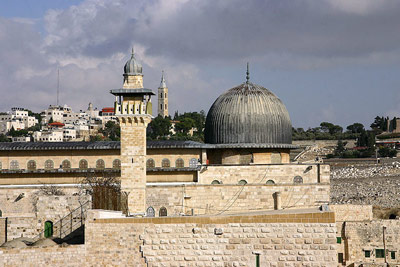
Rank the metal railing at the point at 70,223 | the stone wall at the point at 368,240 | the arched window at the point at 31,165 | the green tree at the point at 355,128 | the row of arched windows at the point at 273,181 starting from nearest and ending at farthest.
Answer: the metal railing at the point at 70,223 → the stone wall at the point at 368,240 → the row of arched windows at the point at 273,181 → the arched window at the point at 31,165 → the green tree at the point at 355,128

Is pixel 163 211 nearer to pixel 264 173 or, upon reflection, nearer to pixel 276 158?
pixel 264 173

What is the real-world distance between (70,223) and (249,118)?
40.5 ft

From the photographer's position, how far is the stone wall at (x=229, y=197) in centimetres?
3372

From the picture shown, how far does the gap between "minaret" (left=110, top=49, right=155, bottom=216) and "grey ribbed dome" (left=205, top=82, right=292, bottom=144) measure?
26.3 ft

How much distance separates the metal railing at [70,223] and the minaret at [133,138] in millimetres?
1825

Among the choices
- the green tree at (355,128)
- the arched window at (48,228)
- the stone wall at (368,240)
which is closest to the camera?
the arched window at (48,228)

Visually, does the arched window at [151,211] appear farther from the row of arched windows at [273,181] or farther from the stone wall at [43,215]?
the stone wall at [43,215]

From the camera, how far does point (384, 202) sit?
5622 cm

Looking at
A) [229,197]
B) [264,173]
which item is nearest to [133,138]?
[229,197]

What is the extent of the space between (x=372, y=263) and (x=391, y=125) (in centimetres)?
8487

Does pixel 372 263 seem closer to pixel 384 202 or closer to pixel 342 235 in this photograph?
pixel 342 235

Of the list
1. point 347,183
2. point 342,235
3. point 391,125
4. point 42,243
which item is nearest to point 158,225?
point 42,243

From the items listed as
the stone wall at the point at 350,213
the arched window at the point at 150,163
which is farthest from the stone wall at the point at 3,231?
the stone wall at the point at 350,213

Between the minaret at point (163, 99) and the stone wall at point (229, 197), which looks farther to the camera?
the minaret at point (163, 99)
